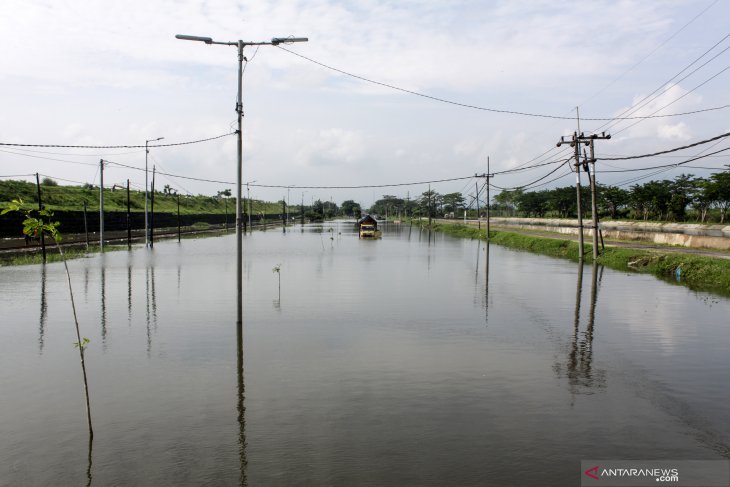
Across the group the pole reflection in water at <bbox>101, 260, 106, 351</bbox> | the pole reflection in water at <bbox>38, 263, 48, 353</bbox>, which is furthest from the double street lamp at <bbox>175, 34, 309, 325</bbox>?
the pole reflection in water at <bbox>38, 263, 48, 353</bbox>

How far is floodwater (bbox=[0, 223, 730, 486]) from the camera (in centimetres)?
770

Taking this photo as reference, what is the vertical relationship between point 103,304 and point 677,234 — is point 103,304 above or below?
below

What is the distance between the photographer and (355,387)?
11000mm

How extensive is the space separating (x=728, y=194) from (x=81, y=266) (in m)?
67.9

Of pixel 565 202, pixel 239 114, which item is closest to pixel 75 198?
pixel 239 114

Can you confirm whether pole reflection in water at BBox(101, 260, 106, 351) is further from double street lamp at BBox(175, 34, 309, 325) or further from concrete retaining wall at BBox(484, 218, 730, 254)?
concrete retaining wall at BBox(484, 218, 730, 254)

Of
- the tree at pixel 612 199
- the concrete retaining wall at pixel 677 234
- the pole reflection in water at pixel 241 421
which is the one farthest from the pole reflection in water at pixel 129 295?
the tree at pixel 612 199

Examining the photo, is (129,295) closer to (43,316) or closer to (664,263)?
(43,316)

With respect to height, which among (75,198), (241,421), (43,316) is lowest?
(241,421)

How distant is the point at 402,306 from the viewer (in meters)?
21.2

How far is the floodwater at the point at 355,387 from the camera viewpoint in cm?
770

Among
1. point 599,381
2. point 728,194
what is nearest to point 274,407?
point 599,381

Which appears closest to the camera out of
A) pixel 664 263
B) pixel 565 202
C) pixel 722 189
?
pixel 664 263

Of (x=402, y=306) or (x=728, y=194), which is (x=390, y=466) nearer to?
(x=402, y=306)
